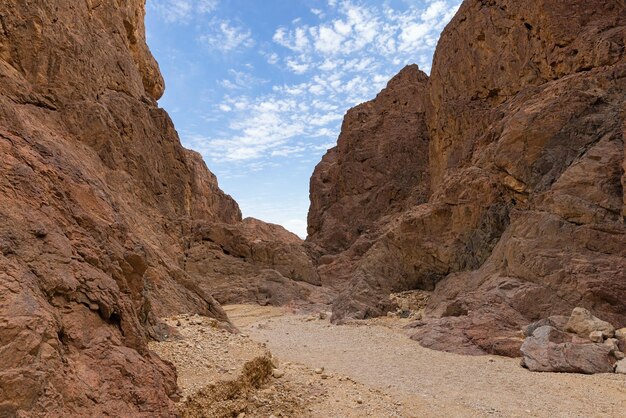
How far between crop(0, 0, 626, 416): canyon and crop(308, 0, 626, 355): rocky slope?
0.07 m

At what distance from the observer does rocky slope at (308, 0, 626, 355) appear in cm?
1204

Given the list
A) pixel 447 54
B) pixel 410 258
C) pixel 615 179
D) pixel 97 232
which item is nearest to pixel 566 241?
pixel 615 179

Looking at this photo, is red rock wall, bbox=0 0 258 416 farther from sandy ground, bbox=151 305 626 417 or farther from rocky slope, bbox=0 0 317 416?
sandy ground, bbox=151 305 626 417

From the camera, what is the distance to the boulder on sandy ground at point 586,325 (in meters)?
9.77

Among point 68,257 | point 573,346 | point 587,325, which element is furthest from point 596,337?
point 68,257

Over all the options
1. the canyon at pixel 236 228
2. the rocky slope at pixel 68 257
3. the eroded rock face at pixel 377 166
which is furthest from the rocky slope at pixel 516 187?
the eroded rock face at pixel 377 166

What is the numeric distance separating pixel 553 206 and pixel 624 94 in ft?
15.7

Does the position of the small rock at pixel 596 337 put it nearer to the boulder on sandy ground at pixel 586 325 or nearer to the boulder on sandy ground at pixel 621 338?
the boulder on sandy ground at pixel 586 325

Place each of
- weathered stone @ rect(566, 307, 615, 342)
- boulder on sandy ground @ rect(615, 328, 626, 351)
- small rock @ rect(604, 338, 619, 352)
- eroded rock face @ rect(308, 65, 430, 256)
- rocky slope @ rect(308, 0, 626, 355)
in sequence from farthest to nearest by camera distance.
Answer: eroded rock face @ rect(308, 65, 430, 256)
rocky slope @ rect(308, 0, 626, 355)
weathered stone @ rect(566, 307, 615, 342)
boulder on sandy ground @ rect(615, 328, 626, 351)
small rock @ rect(604, 338, 619, 352)

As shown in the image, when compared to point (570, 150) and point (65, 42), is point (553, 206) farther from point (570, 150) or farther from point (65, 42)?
point (65, 42)

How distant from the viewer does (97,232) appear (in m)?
6.14

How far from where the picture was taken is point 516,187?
1591cm

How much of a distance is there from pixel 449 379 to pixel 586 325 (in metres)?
4.18

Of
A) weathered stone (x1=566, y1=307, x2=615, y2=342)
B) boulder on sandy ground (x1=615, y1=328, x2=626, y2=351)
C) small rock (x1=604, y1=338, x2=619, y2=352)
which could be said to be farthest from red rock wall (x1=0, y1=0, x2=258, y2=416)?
boulder on sandy ground (x1=615, y1=328, x2=626, y2=351)
